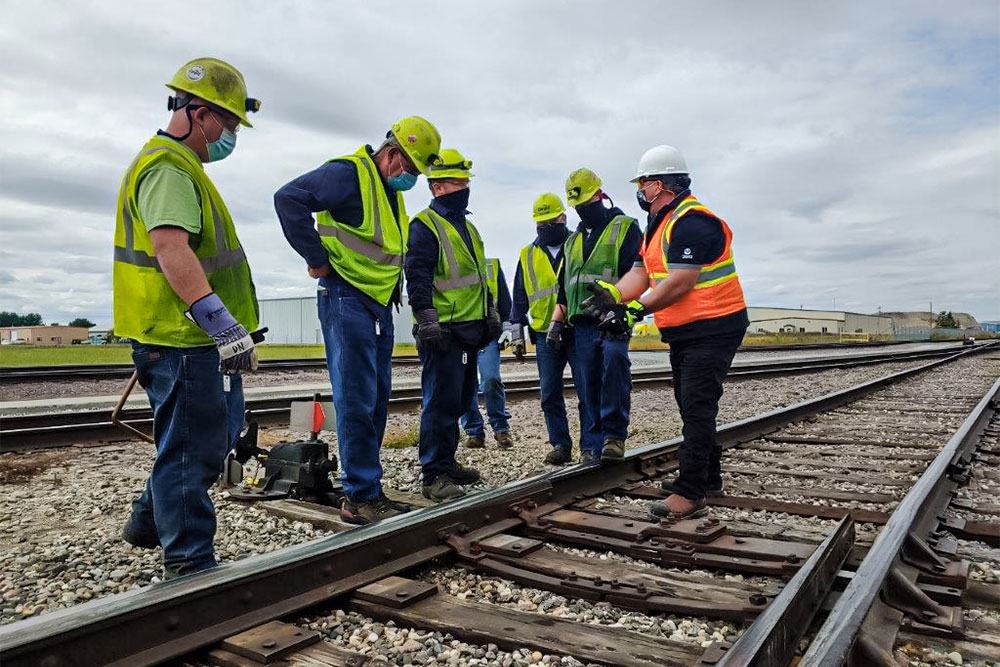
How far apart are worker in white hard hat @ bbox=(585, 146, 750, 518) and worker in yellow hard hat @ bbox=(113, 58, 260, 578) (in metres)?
2.10

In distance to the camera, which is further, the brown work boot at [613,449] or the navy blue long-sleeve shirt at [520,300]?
the navy blue long-sleeve shirt at [520,300]

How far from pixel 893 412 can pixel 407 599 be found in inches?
339

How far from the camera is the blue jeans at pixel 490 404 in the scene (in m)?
6.98

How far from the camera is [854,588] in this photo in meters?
2.64

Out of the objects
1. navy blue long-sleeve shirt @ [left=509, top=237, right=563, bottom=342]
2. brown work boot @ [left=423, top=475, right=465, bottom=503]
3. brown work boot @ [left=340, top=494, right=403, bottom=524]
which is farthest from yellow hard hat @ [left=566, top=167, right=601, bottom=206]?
brown work boot @ [left=340, top=494, right=403, bottom=524]

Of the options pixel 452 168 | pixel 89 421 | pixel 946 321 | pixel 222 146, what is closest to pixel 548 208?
pixel 452 168

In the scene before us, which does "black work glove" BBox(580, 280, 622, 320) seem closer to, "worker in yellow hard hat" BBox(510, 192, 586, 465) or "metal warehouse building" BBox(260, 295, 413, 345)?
"worker in yellow hard hat" BBox(510, 192, 586, 465)

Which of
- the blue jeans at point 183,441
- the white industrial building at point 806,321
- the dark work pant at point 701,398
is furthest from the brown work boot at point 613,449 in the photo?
the white industrial building at point 806,321

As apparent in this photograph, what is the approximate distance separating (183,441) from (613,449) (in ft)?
Answer: 9.82

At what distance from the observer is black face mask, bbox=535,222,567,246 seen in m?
6.47

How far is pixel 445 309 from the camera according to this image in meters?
4.82

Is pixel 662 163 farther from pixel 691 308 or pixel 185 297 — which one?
pixel 185 297

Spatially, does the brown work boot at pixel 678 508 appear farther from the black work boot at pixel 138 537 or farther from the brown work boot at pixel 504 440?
the brown work boot at pixel 504 440

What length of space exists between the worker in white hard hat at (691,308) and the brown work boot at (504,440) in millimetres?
2659
